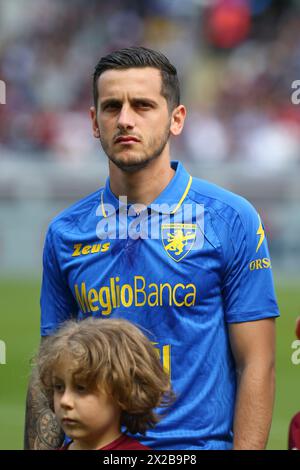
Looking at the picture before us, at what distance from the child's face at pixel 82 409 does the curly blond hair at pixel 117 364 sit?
23 mm

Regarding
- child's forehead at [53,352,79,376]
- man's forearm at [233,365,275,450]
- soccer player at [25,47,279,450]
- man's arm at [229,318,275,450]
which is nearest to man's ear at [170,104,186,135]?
soccer player at [25,47,279,450]

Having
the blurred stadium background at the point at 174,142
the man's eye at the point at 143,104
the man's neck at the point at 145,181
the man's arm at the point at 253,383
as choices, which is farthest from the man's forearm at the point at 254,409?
the blurred stadium background at the point at 174,142

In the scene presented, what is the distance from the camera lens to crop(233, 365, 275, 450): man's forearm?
3.65 meters

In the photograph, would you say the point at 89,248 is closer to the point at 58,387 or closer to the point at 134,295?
the point at 134,295

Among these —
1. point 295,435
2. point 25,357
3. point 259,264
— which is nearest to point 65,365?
point 259,264

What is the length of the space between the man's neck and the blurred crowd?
15.0 meters

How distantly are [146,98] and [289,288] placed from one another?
40.2 ft

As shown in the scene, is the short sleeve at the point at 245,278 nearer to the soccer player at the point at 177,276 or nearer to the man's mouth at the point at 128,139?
the soccer player at the point at 177,276

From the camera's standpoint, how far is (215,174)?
1828 centimetres

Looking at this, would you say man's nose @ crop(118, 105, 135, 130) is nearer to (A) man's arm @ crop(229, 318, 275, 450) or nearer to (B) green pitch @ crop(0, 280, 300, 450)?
(A) man's arm @ crop(229, 318, 275, 450)

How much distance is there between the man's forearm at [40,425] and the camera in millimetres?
3908

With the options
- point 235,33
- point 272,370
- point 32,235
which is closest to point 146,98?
point 272,370

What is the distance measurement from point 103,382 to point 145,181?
2.82 ft
